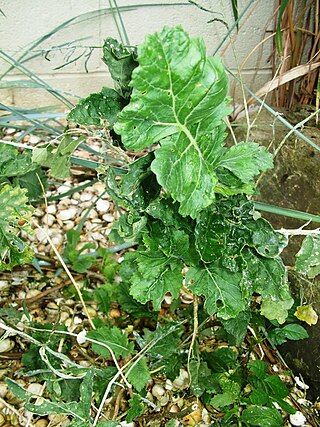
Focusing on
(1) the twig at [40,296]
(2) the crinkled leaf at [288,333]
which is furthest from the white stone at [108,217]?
(2) the crinkled leaf at [288,333]

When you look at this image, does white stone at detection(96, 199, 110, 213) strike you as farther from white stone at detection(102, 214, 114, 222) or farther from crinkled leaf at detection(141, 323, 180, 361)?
crinkled leaf at detection(141, 323, 180, 361)

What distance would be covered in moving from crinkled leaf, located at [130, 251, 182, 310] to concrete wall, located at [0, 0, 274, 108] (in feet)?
3.44

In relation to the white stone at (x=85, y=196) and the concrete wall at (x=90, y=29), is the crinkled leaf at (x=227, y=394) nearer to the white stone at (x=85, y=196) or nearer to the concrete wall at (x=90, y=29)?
the white stone at (x=85, y=196)

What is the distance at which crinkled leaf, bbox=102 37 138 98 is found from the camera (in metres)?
0.75

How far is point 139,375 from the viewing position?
106cm

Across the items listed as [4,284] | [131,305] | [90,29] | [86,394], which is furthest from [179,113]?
[90,29]

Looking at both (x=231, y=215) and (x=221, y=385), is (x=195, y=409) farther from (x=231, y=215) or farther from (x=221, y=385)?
(x=231, y=215)

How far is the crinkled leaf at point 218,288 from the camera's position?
0.89 meters

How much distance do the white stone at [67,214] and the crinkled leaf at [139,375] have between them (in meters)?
0.66

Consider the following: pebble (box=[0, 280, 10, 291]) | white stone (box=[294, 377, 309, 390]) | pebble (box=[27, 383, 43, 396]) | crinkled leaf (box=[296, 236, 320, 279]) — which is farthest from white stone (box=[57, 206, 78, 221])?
crinkled leaf (box=[296, 236, 320, 279])

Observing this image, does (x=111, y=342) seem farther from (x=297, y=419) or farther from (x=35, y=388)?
(x=297, y=419)

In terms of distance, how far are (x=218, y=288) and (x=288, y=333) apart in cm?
36

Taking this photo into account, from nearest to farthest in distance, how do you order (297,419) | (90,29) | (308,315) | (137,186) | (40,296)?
(137,186), (308,315), (297,419), (40,296), (90,29)

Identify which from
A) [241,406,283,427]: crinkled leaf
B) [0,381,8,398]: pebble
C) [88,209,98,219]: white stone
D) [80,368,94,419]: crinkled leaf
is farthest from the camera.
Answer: [88,209,98,219]: white stone
